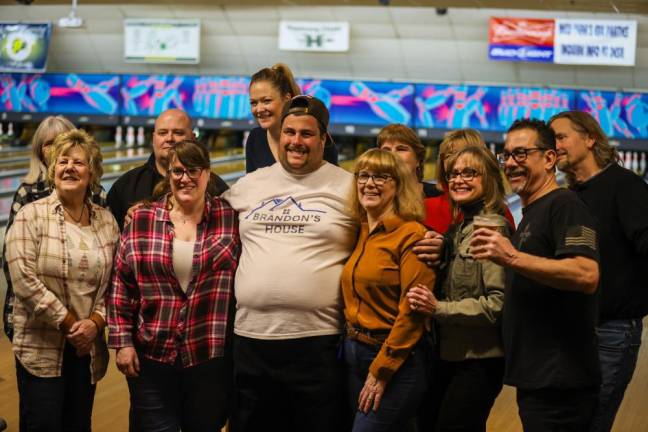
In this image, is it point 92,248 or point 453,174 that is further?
point 92,248

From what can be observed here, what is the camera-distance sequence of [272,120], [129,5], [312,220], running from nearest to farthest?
[312,220], [272,120], [129,5]

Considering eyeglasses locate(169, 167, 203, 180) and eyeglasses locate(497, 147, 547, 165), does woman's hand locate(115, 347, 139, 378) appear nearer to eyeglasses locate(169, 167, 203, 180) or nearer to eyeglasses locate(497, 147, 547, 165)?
eyeglasses locate(169, 167, 203, 180)

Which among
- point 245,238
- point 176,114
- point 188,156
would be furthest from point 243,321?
point 176,114

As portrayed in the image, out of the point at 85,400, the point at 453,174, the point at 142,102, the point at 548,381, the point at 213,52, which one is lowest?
the point at 85,400

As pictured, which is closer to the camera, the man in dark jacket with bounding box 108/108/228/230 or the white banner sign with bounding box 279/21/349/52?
the man in dark jacket with bounding box 108/108/228/230

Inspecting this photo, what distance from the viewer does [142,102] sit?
11.7 m

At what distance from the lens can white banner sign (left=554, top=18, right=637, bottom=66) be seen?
9.52 m

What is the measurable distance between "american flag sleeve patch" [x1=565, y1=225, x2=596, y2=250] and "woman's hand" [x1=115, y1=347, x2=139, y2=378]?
118cm

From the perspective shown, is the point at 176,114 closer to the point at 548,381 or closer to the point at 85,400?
the point at 85,400

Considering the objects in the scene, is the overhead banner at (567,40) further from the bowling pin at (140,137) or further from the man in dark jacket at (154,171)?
the man in dark jacket at (154,171)

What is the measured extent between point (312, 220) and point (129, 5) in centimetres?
971

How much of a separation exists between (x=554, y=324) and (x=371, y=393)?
48 centimetres

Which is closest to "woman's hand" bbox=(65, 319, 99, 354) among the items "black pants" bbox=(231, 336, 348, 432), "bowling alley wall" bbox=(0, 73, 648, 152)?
"black pants" bbox=(231, 336, 348, 432)

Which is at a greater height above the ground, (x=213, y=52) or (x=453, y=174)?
(x=213, y=52)
